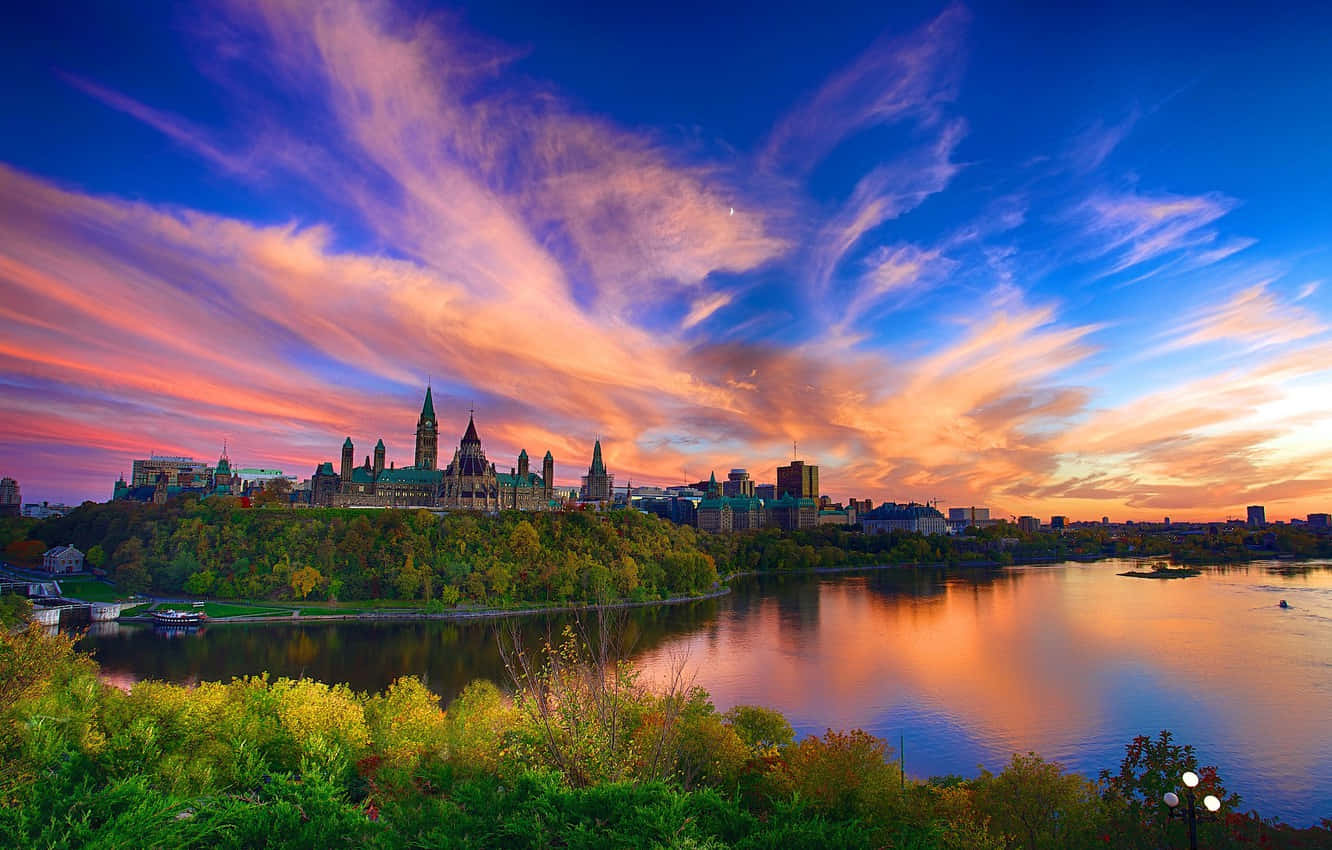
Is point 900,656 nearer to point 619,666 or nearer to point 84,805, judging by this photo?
point 619,666

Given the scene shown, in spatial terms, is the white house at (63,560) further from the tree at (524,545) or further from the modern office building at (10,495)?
the modern office building at (10,495)

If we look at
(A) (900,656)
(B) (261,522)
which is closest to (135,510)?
(B) (261,522)

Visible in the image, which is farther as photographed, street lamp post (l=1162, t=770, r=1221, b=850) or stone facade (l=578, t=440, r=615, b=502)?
stone facade (l=578, t=440, r=615, b=502)

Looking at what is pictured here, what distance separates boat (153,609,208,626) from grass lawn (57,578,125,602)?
11.4 meters

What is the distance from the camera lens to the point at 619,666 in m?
18.8

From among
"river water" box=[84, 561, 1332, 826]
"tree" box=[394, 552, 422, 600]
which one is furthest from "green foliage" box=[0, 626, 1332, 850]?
"tree" box=[394, 552, 422, 600]

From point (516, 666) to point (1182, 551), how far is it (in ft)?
390

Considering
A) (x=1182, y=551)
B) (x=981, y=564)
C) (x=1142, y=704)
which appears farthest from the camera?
(x=1182, y=551)

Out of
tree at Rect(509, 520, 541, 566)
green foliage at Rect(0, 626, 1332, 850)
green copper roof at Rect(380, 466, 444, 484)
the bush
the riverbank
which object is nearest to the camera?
green foliage at Rect(0, 626, 1332, 850)

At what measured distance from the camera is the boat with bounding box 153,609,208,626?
48.4m

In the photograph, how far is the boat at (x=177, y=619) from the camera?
1907 inches

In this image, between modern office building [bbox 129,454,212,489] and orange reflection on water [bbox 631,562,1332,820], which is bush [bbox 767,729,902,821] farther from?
modern office building [bbox 129,454,212,489]

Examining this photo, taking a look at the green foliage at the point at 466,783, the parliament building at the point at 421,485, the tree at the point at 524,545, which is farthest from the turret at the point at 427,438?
the green foliage at the point at 466,783

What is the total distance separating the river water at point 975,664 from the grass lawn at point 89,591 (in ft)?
42.6
